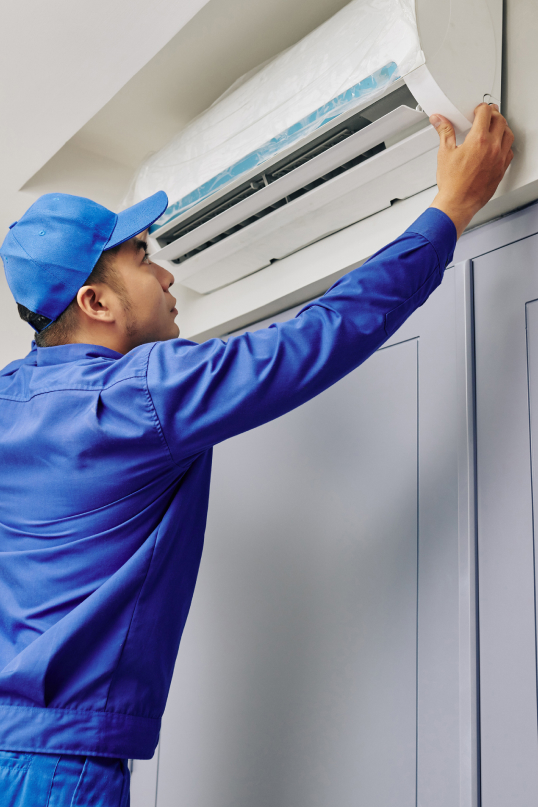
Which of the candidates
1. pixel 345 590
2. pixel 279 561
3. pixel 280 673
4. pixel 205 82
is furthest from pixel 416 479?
pixel 205 82

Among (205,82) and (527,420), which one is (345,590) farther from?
(205,82)

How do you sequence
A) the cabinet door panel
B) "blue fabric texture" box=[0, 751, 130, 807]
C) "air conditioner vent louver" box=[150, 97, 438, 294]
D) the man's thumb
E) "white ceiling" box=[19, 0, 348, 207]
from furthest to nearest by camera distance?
"white ceiling" box=[19, 0, 348, 207], "air conditioner vent louver" box=[150, 97, 438, 294], the man's thumb, the cabinet door panel, "blue fabric texture" box=[0, 751, 130, 807]

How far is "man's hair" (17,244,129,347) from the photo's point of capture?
1.02 meters

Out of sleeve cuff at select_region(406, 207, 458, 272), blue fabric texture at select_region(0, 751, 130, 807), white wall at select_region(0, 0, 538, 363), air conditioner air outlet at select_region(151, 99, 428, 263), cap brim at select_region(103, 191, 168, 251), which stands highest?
white wall at select_region(0, 0, 538, 363)

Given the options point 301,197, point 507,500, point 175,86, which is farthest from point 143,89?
point 507,500

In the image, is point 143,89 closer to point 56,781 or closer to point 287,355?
point 287,355

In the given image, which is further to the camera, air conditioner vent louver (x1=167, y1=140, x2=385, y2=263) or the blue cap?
air conditioner vent louver (x1=167, y1=140, x2=385, y2=263)

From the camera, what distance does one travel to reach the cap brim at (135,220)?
103cm

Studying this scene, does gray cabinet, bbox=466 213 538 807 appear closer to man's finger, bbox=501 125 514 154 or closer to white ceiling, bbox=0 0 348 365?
man's finger, bbox=501 125 514 154

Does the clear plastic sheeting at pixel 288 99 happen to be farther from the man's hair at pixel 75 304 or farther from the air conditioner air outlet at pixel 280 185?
the man's hair at pixel 75 304

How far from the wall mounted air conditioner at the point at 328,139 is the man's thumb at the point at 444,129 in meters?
0.01

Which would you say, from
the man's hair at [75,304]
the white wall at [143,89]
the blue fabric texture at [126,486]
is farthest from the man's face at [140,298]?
the white wall at [143,89]

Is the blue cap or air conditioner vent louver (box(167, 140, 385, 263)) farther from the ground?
air conditioner vent louver (box(167, 140, 385, 263))

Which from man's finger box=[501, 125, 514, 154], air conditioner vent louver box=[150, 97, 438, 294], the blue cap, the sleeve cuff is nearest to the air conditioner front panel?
air conditioner vent louver box=[150, 97, 438, 294]
